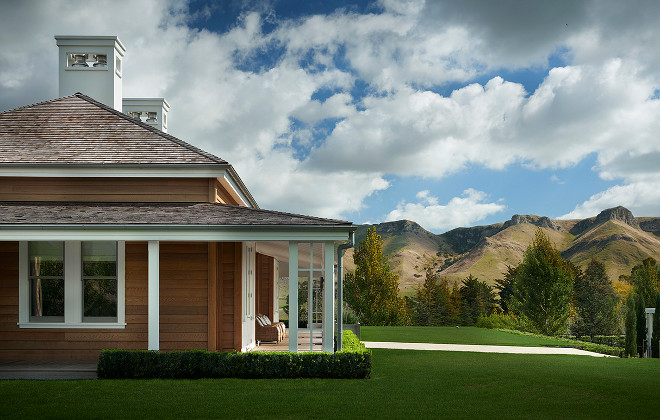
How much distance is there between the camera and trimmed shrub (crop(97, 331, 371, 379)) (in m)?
12.6

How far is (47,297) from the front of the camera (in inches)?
577

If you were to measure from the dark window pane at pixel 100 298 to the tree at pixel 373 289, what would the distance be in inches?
1012

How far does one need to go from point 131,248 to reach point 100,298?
4.56ft

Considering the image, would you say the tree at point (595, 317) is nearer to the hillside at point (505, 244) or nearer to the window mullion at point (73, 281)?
the window mullion at point (73, 281)

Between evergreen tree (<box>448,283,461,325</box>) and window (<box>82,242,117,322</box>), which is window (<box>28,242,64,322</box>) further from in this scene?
evergreen tree (<box>448,283,461,325</box>)

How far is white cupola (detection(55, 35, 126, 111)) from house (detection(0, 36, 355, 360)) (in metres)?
4.18

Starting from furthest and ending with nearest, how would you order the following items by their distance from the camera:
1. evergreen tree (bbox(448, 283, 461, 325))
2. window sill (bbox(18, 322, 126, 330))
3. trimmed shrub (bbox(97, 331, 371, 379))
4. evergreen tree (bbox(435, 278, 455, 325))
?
evergreen tree (bbox(448, 283, 461, 325))
evergreen tree (bbox(435, 278, 455, 325))
window sill (bbox(18, 322, 126, 330))
trimmed shrub (bbox(97, 331, 371, 379))

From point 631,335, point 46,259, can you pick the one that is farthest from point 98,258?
point 631,335

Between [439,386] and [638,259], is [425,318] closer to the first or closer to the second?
[439,386]

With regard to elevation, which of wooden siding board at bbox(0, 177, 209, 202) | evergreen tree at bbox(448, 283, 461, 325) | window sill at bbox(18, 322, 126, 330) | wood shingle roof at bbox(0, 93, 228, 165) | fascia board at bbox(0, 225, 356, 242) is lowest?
evergreen tree at bbox(448, 283, 461, 325)

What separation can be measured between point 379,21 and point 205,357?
76.1 feet

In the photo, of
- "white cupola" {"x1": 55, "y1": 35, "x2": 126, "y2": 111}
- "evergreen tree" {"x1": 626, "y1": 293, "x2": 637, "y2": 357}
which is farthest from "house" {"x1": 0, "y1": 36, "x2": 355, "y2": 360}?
"evergreen tree" {"x1": 626, "y1": 293, "x2": 637, "y2": 357}

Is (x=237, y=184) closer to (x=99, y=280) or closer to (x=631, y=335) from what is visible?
(x=99, y=280)

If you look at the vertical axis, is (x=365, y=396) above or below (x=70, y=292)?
below
